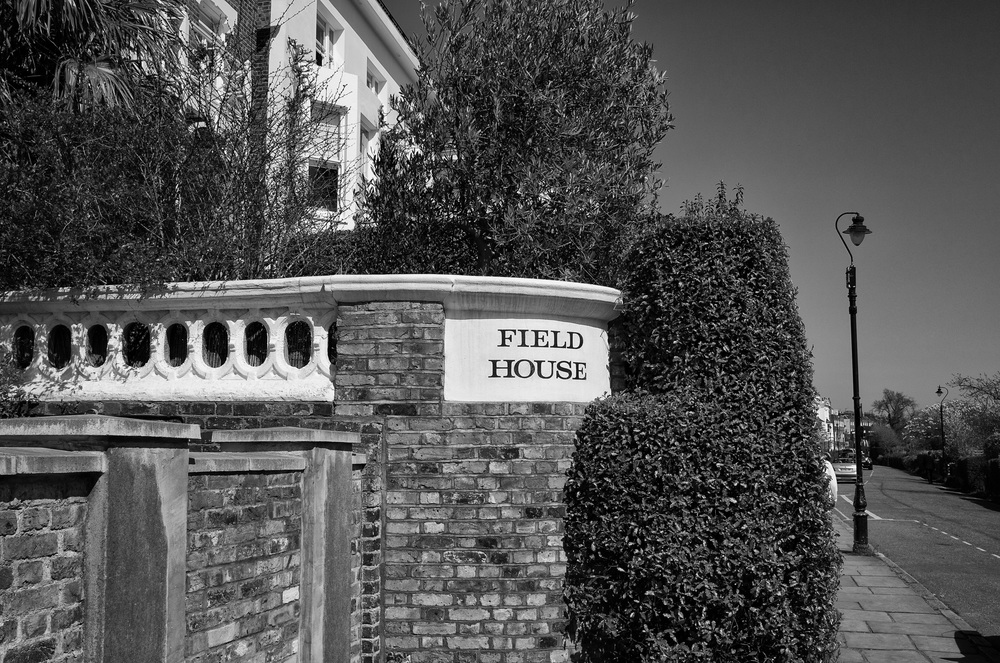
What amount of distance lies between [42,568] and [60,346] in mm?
4114

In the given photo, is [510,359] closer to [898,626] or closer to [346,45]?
[898,626]

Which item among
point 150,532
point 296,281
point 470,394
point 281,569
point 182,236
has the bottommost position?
point 281,569

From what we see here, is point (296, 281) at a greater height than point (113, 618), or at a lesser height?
greater

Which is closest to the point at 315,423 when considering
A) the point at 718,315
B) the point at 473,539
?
the point at 473,539

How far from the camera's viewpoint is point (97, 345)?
6469 mm

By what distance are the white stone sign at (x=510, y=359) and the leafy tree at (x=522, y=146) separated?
3.57 meters

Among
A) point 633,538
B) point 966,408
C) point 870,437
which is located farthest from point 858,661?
point 870,437

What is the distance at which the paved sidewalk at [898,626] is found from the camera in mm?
9078

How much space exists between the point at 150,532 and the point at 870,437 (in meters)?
117

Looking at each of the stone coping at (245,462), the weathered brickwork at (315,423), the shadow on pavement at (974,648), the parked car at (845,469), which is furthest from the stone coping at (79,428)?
the parked car at (845,469)

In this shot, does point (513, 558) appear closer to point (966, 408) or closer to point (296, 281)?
point (296, 281)

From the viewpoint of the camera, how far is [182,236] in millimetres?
7230

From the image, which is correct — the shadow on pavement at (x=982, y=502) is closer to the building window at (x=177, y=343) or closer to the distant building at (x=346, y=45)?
the distant building at (x=346, y=45)

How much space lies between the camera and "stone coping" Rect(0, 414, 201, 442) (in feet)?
10.2
